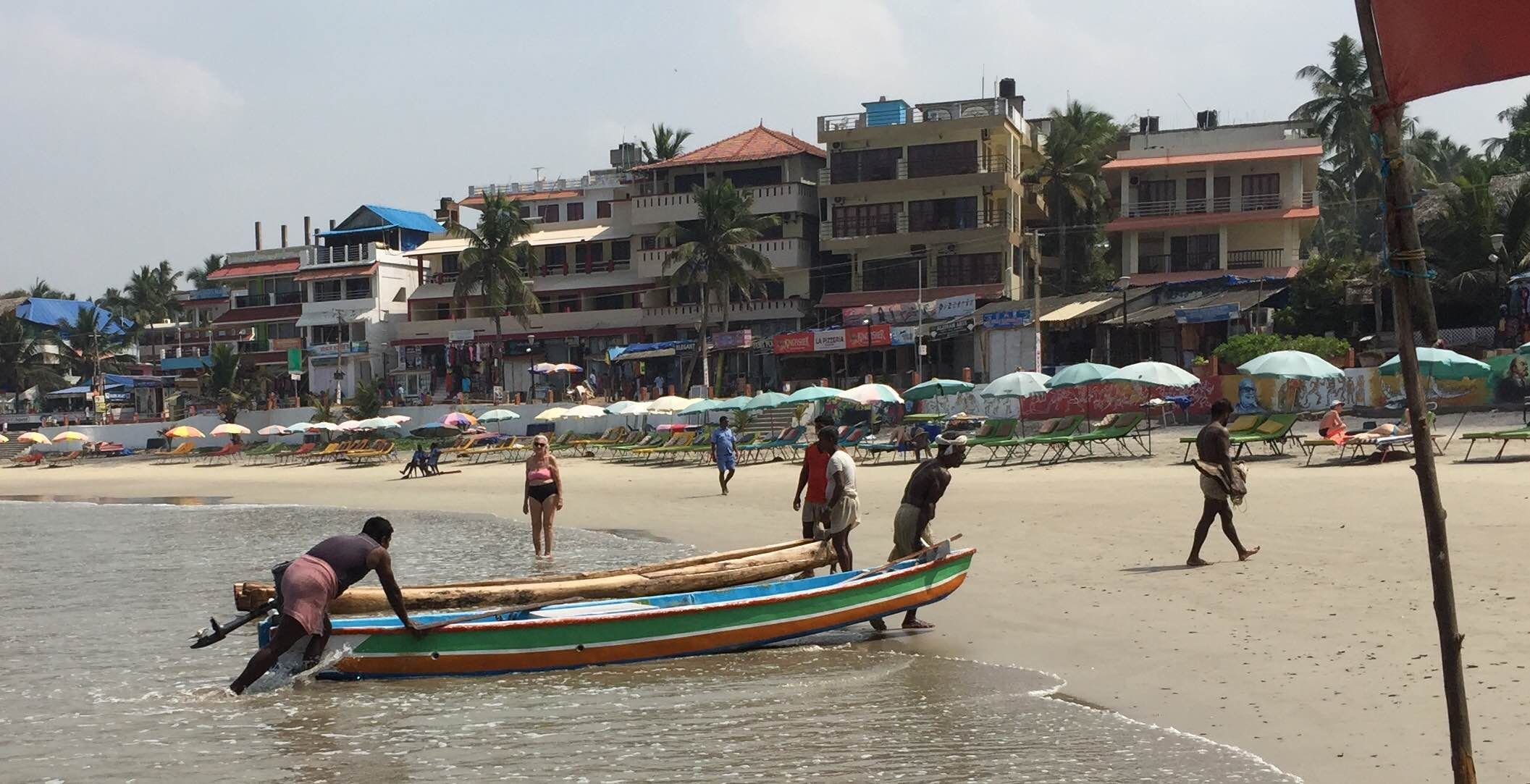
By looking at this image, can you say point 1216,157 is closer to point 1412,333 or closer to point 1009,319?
point 1009,319

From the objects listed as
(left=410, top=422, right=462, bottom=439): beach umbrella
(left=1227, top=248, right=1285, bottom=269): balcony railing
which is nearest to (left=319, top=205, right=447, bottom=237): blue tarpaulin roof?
(left=410, top=422, right=462, bottom=439): beach umbrella

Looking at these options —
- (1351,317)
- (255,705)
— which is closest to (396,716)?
(255,705)

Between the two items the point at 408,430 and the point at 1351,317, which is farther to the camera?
the point at 408,430

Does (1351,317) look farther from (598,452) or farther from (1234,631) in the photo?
(1234,631)

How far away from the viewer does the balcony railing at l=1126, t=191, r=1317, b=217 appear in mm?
52375

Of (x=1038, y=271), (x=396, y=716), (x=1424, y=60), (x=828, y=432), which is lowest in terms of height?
(x=396, y=716)

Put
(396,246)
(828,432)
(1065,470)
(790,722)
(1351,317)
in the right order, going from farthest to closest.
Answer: (396,246)
(1351,317)
(1065,470)
(828,432)
(790,722)

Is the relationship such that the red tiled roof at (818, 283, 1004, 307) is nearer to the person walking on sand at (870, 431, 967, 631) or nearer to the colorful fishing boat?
the person walking on sand at (870, 431, 967, 631)

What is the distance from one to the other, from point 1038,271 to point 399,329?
31695 mm

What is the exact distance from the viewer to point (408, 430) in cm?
5731

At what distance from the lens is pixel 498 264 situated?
6238cm

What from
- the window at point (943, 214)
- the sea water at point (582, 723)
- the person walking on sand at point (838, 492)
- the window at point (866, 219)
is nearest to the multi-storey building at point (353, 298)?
the window at point (866, 219)

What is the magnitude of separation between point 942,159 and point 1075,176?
5.81 m

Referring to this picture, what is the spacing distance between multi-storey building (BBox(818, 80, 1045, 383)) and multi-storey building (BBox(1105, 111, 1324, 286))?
4920 mm
